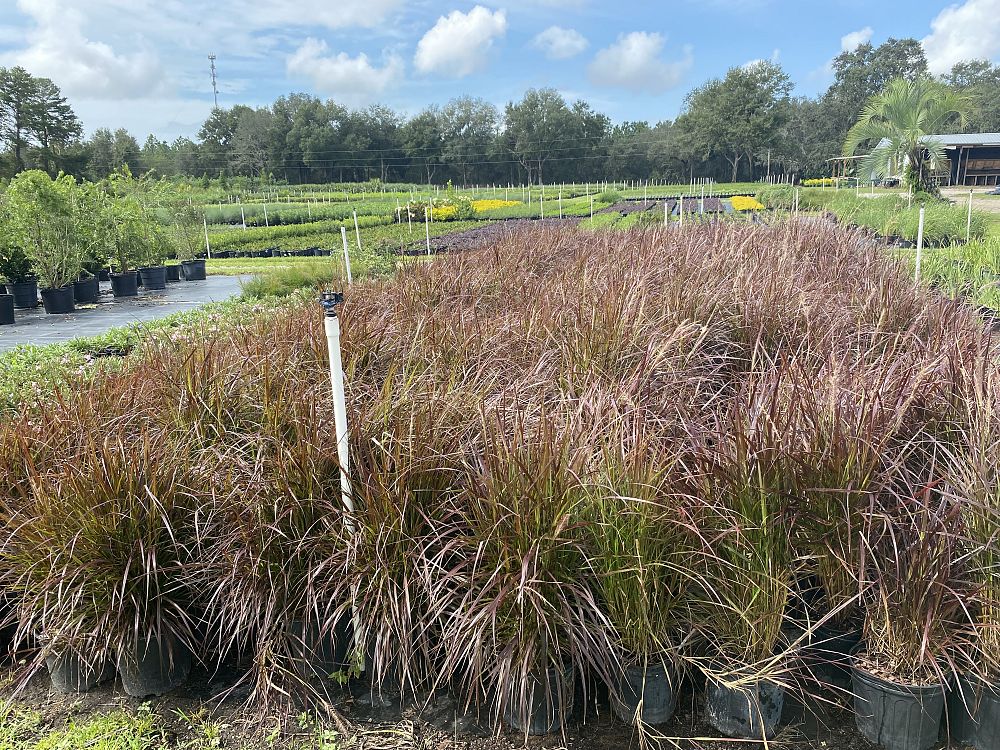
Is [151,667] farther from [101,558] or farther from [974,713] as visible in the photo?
[974,713]

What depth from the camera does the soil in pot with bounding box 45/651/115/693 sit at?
2.14 m

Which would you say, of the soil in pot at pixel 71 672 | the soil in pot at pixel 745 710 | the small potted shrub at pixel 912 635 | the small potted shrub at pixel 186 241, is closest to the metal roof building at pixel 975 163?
the small potted shrub at pixel 186 241

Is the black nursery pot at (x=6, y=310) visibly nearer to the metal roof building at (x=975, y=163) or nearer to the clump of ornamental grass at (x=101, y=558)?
the clump of ornamental grass at (x=101, y=558)

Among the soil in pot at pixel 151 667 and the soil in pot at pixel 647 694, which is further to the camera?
the soil in pot at pixel 151 667

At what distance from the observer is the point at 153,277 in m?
14.0

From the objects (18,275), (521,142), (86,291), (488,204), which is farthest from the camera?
(521,142)

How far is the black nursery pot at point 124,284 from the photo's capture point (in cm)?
1270

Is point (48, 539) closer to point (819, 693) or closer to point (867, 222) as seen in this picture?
point (819, 693)

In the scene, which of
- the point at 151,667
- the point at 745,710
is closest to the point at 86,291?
the point at 151,667

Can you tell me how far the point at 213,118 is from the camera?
6000 centimetres

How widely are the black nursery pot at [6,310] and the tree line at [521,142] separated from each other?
41.3 metres

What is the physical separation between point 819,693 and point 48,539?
2.43 meters

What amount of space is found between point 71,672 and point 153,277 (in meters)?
13.6

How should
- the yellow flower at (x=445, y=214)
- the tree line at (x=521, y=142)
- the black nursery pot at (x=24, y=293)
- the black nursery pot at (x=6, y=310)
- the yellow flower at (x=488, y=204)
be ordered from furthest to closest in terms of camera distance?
the tree line at (x=521, y=142) → the yellow flower at (x=488, y=204) → the yellow flower at (x=445, y=214) → the black nursery pot at (x=24, y=293) → the black nursery pot at (x=6, y=310)
